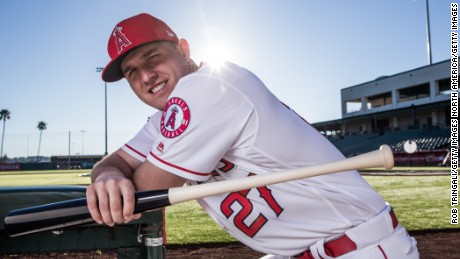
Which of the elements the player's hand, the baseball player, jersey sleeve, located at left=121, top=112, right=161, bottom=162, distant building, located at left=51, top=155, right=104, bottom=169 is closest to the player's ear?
the baseball player

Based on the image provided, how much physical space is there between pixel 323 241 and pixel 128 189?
88cm

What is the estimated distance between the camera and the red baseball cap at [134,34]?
1.83 meters

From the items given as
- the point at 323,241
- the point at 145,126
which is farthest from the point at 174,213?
the point at 323,241

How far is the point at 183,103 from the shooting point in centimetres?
135

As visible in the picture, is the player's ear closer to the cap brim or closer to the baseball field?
the cap brim

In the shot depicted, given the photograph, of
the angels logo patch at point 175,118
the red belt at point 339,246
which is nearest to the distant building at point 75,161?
the red belt at point 339,246

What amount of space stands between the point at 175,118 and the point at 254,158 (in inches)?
14.0

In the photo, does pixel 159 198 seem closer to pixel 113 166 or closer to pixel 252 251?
pixel 113 166

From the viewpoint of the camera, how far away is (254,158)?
5.05 ft

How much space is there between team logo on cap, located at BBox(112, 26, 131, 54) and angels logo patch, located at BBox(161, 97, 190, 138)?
59 cm

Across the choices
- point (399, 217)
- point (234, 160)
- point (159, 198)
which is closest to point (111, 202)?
point (159, 198)

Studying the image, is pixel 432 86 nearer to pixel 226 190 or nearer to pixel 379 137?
pixel 379 137

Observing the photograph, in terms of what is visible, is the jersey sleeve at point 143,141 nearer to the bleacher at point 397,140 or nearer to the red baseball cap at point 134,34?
the red baseball cap at point 134,34

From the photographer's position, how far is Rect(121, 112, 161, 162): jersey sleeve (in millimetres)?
2017
